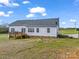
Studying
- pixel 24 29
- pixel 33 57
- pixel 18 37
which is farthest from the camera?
pixel 24 29

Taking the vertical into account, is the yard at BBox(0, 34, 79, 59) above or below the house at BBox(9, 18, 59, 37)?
below

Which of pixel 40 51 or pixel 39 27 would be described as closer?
pixel 40 51

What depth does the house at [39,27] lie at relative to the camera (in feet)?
104

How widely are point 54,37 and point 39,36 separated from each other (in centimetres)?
313

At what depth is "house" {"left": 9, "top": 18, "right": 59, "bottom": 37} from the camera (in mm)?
31641

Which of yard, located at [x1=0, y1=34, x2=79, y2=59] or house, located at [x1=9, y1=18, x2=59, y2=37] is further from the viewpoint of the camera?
house, located at [x1=9, y1=18, x2=59, y2=37]

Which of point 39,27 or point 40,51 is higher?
point 39,27

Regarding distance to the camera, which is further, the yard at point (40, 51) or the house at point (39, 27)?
→ the house at point (39, 27)

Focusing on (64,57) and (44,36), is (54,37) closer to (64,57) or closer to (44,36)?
(44,36)

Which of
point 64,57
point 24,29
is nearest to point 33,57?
point 64,57

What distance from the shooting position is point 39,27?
3266 centimetres

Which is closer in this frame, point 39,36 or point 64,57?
point 64,57

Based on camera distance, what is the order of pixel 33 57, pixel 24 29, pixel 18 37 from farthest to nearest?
pixel 24 29 → pixel 18 37 → pixel 33 57

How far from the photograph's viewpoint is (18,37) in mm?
31266
